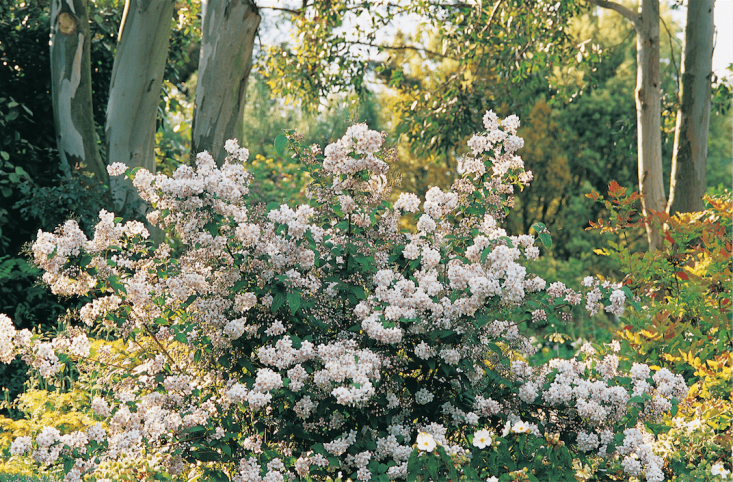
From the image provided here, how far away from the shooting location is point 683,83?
22.6 ft

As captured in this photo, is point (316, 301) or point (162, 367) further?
point (162, 367)

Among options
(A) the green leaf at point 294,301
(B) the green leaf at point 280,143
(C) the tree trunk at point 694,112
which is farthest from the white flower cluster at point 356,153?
(C) the tree trunk at point 694,112

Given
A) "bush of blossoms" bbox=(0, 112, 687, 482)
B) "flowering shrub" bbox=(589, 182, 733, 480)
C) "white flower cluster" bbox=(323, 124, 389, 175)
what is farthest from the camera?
"flowering shrub" bbox=(589, 182, 733, 480)

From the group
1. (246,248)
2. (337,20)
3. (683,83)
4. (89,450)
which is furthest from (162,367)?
(337,20)

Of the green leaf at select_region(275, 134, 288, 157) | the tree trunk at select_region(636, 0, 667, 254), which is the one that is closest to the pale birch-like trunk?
the tree trunk at select_region(636, 0, 667, 254)

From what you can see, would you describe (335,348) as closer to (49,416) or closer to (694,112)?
(49,416)

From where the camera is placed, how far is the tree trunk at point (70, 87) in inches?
225

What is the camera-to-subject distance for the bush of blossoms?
2.59m

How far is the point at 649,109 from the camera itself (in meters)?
6.91

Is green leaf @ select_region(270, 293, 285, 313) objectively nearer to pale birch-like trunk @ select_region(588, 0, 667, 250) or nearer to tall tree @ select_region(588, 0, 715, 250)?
tall tree @ select_region(588, 0, 715, 250)

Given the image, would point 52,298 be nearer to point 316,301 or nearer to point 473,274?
point 316,301

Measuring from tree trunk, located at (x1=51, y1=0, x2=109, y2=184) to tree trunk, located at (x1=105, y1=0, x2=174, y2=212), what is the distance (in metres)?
0.27

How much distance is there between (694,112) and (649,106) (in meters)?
0.47

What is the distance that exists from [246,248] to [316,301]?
0.41 meters
